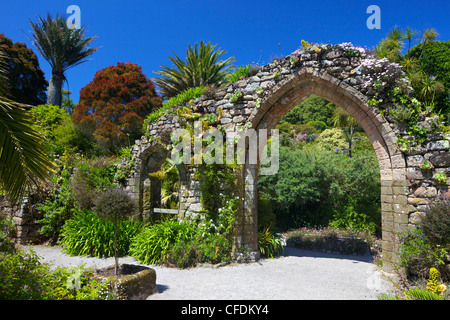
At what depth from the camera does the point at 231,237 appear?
273 inches

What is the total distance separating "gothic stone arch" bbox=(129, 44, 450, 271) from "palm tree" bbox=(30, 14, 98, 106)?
13045mm

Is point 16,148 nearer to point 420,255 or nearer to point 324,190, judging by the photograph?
point 420,255

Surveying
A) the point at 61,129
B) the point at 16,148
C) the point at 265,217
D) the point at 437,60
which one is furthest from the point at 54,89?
the point at 437,60

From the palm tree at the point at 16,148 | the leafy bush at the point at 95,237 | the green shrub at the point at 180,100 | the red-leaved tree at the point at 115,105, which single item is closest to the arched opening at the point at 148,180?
the green shrub at the point at 180,100

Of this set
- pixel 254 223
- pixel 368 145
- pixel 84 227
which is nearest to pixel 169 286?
pixel 254 223

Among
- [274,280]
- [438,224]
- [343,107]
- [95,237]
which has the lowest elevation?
[274,280]

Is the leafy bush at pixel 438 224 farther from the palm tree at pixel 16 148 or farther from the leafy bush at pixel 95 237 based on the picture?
the leafy bush at pixel 95 237

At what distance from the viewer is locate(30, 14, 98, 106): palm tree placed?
17.0 metres

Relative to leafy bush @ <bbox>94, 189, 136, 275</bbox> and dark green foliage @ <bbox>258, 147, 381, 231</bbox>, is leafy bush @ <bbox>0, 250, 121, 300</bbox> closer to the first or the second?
leafy bush @ <bbox>94, 189, 136, 275</bbox>

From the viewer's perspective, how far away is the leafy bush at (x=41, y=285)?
10.5 feet

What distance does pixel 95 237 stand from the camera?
23.8 feet

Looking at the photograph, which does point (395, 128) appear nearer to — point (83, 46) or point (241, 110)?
point (241, 110)

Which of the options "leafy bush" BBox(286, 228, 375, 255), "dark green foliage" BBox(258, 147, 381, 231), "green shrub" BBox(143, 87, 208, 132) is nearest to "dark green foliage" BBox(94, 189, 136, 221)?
"green shrub" BBox(143, 87, 208, 132)

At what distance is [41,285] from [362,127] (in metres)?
6.22
